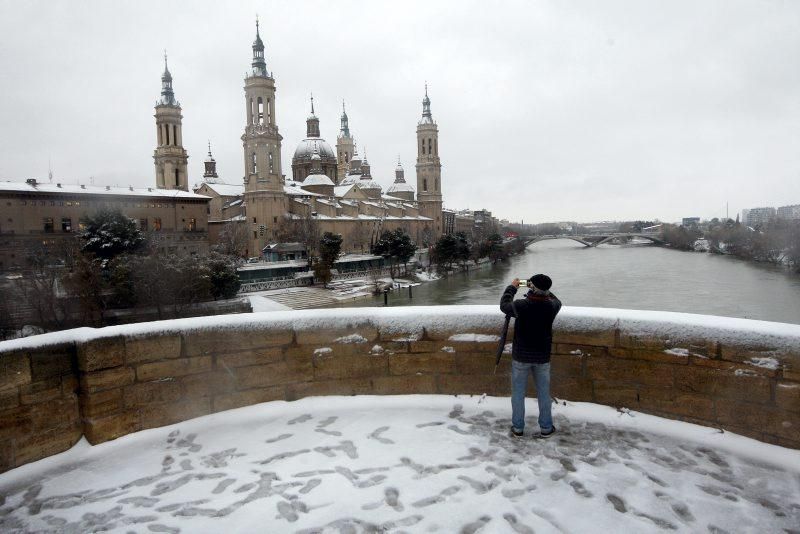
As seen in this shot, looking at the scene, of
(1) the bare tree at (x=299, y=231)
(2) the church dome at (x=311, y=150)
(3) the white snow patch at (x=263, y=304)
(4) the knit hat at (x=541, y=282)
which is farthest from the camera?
(2) the church dome at (x=311, y=150)

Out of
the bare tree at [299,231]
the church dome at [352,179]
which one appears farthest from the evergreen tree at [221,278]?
the church dome at [352,179]

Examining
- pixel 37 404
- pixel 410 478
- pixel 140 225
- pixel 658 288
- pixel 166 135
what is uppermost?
pixel 166 135

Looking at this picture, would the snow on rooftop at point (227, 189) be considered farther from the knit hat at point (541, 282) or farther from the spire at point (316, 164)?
the knit hat at point (541, 282)

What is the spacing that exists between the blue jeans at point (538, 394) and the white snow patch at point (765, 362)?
1036mm

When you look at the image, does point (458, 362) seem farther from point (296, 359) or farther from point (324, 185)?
point (324, 185)

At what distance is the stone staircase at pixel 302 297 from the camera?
3039 centimetres

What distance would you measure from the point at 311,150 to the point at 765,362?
219 ft

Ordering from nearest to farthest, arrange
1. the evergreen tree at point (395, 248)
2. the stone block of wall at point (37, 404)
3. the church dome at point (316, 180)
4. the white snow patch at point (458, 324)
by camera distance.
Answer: the stone block of wall at point (37, 404) → the white snow patch at point (458, 324) → the evergreen tree at point (395, 248) → the church dome at point (316, 180)

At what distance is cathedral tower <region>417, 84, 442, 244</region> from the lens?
247ft

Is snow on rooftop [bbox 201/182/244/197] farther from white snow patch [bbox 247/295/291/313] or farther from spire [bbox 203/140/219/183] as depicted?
white snow patch [bbox 247/295/291/313]

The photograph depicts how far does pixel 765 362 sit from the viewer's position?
285cm

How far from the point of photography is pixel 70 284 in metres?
23.8

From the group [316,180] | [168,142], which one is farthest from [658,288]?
[168,142]

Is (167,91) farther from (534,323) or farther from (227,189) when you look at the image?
(534,323)
